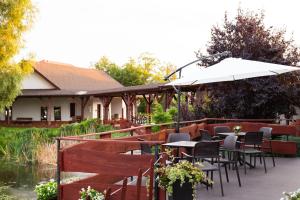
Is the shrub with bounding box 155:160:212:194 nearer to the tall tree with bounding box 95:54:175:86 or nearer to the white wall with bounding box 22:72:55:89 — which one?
the white wall with bounding box 22:72:55:89

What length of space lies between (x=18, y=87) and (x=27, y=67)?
1.18 m

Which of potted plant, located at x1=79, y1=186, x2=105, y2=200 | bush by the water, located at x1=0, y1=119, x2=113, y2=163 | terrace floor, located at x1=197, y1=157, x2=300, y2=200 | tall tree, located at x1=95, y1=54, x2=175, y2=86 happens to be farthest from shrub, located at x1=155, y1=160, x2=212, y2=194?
tall tree, located at x1=95, y1=54, x2=175, y2=86

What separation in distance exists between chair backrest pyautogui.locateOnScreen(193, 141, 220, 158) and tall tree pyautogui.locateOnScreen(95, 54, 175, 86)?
45.5 m

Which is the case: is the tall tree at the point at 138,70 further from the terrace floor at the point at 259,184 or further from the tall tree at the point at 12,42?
the terrace floor at the point at 259,184

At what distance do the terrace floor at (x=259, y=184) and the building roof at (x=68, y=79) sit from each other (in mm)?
21291

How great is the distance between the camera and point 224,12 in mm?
15070

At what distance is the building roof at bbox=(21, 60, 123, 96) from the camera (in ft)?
97.4

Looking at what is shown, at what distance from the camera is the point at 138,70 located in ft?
174

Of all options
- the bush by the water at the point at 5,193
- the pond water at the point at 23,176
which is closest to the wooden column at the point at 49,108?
the pond water at the point at 23,176

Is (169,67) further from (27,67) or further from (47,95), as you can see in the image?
(27,67)

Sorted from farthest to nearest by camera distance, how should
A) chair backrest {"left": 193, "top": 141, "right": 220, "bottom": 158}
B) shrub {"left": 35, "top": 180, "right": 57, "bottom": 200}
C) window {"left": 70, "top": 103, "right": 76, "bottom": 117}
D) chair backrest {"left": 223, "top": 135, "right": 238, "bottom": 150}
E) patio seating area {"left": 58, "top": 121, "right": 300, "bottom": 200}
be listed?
window {"left": 70, "top": 103, "right": 76, "bottom": 117}
chair backrest {"left": 223, "top": 135, "right": 238, "bottom": 150}
shrub {"left": 35, "top": 180, "right": 57, "bottom": 200}
chair backrest {"left": 193, "top": 141, "right": 220, "bottom": 158}
patio seating area {"left": 58, "top": 121, "right": 300, "bottom": 200}

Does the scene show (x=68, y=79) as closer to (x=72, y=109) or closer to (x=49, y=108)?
(x=72, y=109)

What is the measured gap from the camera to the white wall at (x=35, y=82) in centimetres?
3080

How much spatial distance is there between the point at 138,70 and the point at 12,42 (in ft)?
104
